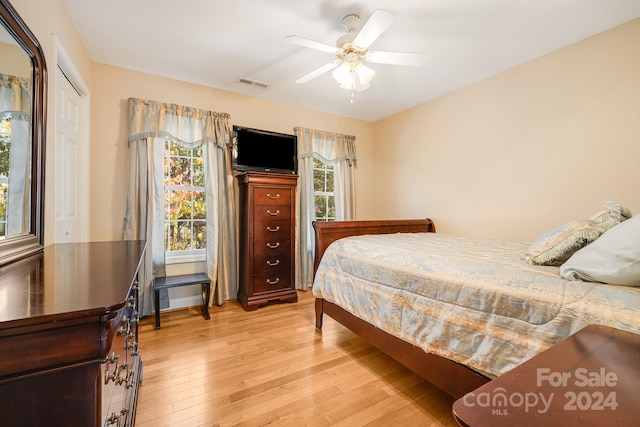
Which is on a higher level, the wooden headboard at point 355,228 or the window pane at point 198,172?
the window pane at point 198,172

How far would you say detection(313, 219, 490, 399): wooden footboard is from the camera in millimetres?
1379

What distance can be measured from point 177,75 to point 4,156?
2.29m

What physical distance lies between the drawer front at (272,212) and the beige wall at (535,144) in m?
1.88

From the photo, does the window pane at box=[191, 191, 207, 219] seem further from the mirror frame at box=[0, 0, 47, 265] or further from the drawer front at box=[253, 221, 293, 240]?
the mirror frame at box=[0, 0, 47, 265]

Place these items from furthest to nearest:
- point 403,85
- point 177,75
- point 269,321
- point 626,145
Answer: point 403,85 → point 177,75 → point 269,321 → point 626,145

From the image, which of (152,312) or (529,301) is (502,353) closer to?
(529,301)

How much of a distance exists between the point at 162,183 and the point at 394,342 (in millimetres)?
2744

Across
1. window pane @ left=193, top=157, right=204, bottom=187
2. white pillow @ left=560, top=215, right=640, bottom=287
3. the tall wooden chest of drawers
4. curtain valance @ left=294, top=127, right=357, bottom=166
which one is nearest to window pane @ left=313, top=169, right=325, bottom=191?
curtain valance @ left=294, top=127, right=357, bottom=166

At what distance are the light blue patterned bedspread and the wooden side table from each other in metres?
0.53

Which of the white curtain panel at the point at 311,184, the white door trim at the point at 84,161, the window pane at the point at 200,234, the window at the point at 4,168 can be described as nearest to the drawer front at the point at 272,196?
the white curtain panel at the point at 311,184

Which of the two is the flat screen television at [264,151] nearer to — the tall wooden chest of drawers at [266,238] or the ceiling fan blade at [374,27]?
the tall wooden chest of drawers at [266,238]

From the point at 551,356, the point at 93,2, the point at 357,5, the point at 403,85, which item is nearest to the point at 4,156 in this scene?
the point at 93,2

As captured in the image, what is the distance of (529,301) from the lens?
3.76 feet

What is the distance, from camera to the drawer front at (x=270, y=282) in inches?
123
